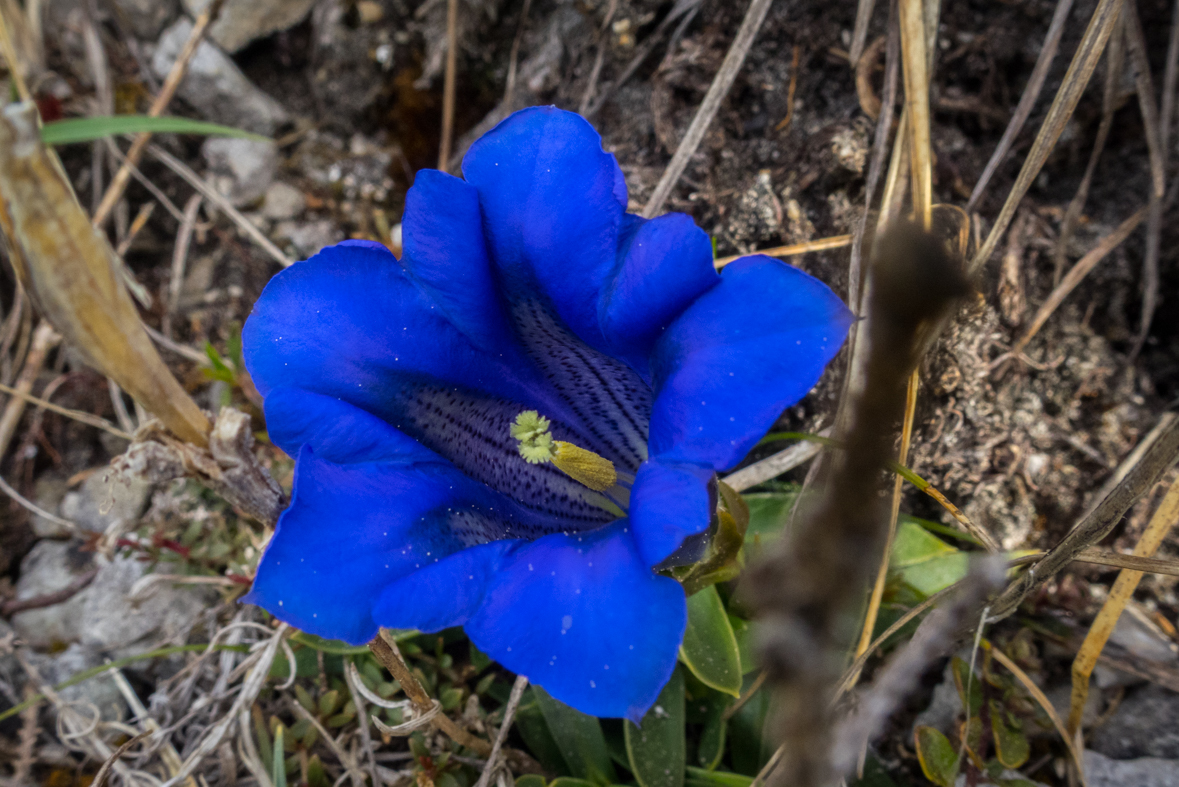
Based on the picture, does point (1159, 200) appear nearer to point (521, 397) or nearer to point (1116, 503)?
point (1116, 503)

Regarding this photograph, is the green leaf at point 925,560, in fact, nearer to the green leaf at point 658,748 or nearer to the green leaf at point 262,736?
the green leaf at point 658,748

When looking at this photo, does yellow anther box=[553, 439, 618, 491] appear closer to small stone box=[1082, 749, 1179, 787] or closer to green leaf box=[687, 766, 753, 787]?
green leaf box=[687, 766, 753, 787]

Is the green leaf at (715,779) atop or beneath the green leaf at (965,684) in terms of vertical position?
beneath

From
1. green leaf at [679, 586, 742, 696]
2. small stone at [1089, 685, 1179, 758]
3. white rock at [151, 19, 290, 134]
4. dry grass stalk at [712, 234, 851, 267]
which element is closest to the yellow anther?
green leaf at [679, 586, 742, 696]

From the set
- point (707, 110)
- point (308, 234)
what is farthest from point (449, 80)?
point (707, 110)

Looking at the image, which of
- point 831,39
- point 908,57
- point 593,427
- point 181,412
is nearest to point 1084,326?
point 908,57

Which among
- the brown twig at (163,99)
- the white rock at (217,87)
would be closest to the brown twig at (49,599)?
the brown twig at (163,99)

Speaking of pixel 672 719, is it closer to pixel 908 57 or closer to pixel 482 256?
pixel 482 256
